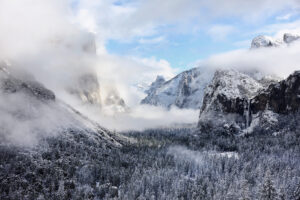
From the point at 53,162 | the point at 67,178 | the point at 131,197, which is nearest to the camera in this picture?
the point at 131,197

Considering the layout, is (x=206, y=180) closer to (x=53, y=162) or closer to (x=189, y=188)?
(x=189, y=188)

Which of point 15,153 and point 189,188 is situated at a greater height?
point 15,153

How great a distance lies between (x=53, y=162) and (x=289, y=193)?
469ft

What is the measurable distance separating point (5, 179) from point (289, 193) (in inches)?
5893

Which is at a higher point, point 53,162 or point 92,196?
point 53,162

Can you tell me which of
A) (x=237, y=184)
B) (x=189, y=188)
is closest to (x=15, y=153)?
(x=189, y=188)

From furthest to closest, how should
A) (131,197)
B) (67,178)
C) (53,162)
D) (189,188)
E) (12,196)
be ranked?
(53,162), (67,178), (189,188), (131,197), (12,196)

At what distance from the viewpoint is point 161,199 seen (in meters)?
160

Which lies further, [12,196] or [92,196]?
[92,196]

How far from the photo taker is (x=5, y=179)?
165m

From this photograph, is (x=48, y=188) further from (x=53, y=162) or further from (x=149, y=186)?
(x=149, y=186)

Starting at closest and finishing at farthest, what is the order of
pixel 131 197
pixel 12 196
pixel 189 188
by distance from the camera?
pixel 12 196, pixel 131 197, pixel 189 188

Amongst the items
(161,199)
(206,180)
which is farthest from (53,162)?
(206,180)

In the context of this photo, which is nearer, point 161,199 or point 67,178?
point 161,199
